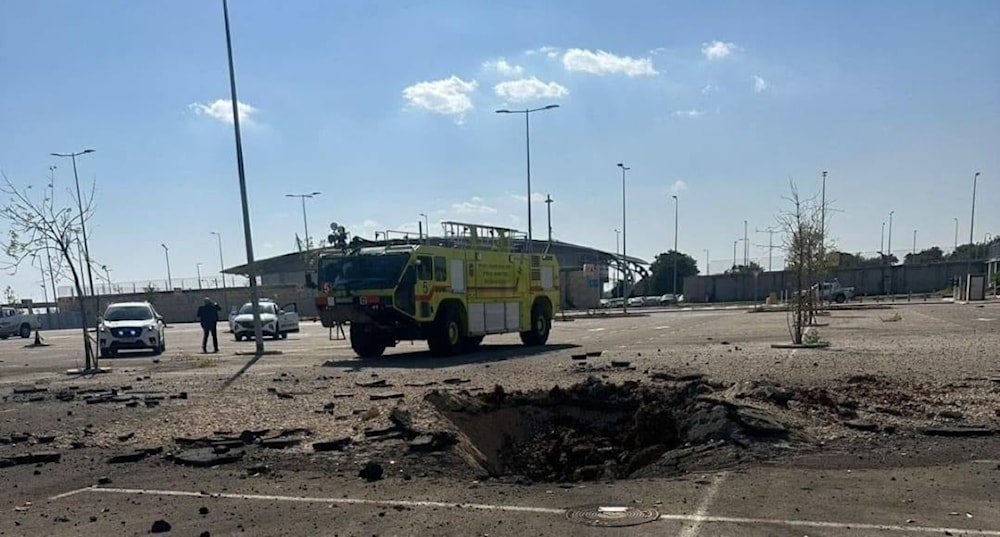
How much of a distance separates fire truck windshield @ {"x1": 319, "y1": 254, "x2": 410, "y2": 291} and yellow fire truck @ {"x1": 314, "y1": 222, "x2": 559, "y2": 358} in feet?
0.08

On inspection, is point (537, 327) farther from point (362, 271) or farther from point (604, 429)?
point (604, 429)

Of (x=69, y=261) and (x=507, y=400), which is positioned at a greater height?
(x=69, y=261)

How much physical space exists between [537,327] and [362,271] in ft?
22.8

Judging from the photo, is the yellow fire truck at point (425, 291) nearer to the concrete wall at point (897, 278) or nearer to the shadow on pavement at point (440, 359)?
the shadow on pavement at point (440, 359)

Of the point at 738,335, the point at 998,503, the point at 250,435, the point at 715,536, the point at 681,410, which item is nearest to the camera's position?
the point at 715,536

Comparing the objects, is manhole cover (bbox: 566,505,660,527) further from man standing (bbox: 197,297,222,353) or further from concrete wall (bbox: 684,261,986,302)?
concrete wall (bbox: 684,261,986,302)

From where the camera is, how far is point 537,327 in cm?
2391

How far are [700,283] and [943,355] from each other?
70.8 metres

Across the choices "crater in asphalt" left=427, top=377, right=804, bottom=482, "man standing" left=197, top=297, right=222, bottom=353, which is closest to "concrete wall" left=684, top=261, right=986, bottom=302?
"man standing" left=197, top=297, right=222, bottom=353

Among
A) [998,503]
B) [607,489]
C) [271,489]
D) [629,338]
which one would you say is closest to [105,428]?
[271,489]

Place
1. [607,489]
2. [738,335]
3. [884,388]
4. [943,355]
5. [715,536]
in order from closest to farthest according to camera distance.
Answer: [715,536], [607,489], [884,388], [943,355], [738,335]

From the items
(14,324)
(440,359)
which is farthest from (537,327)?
(14,324)

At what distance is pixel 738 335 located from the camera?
24672mm

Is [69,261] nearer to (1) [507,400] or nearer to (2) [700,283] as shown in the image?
(1) [507,400]
